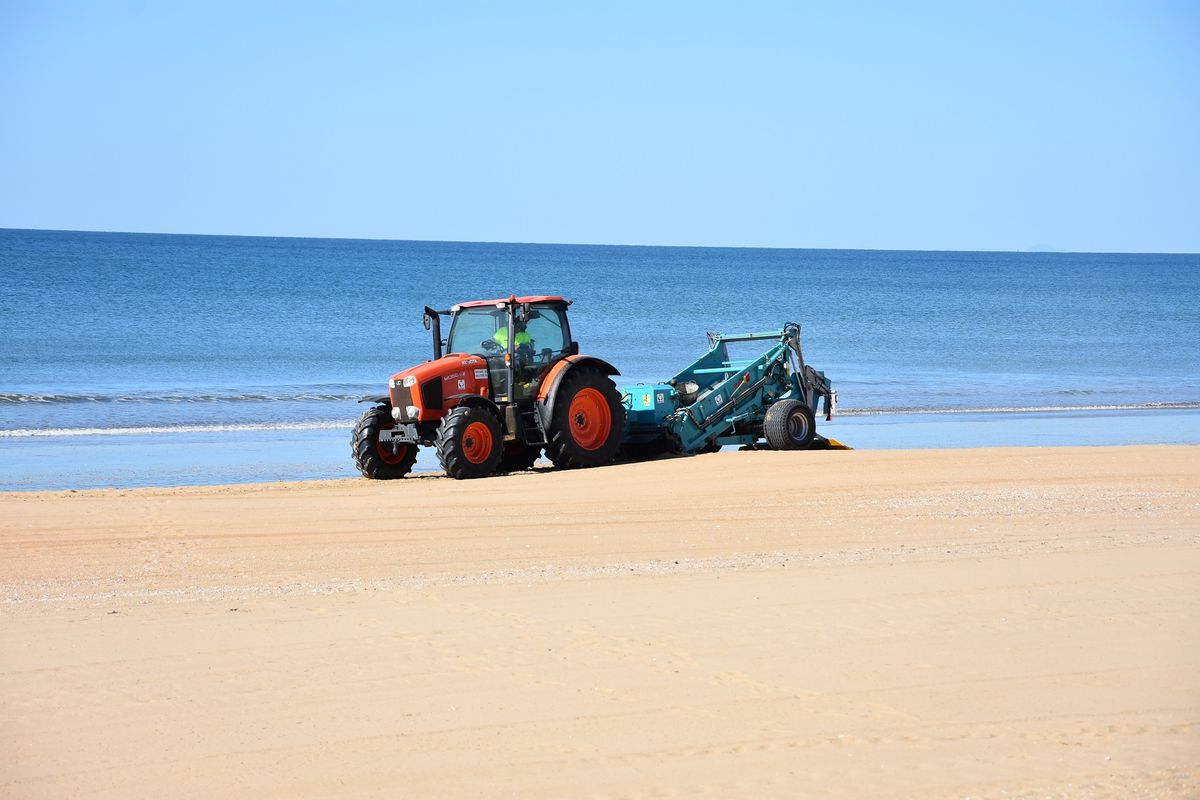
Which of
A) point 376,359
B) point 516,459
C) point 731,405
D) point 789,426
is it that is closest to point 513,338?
point 516,459

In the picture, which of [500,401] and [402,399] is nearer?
[402,399]

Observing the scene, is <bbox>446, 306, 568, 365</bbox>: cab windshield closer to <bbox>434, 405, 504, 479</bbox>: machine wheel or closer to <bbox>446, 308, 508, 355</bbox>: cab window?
<bbox>446, 308, 508, 355</bbox>: cab window

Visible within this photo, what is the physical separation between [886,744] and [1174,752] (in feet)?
3.69

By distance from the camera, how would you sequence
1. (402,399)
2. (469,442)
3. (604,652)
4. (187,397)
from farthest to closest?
(187,397)
(402,399)
(469,442)
(604,652)

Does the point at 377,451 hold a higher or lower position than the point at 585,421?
lower

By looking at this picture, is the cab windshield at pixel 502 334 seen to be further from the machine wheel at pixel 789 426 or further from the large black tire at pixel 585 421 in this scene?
the machine wheel at pixel 789 426

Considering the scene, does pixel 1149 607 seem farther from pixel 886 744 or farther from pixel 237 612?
pixel 237 612

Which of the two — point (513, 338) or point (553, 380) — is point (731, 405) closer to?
point (553, 380)

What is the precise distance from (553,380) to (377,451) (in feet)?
6.63

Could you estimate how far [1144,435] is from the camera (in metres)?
20.3

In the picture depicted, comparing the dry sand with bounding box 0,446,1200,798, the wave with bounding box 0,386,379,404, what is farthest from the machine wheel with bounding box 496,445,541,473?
the wave with bounding box 0,386,379,404

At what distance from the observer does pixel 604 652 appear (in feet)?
21.4

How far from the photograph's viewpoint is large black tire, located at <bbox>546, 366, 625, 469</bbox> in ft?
46.9

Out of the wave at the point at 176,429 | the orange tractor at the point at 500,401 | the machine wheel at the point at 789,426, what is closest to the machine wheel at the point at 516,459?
the orange tractor at the point at 500,401
